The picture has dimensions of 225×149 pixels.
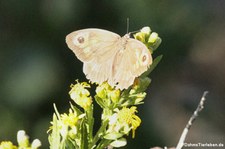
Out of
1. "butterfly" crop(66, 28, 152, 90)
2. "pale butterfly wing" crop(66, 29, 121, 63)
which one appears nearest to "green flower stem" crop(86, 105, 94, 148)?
"butterfly" crop(66, 28, 152, 90)

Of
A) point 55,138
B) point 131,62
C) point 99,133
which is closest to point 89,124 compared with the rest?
point 99,133

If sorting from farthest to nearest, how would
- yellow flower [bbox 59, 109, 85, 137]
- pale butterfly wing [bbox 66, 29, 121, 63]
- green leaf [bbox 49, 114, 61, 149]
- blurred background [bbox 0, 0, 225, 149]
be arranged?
blurred background [bbox 0, 0, 225, 149]
pale butterfly wing [bbox 66, 29, 121, 63]
yellow flower [bbox 59, 109, 85, 137]
green leaf [bbox 49, 114, 61, 149]

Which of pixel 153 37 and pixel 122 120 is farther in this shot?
pixel 153 37

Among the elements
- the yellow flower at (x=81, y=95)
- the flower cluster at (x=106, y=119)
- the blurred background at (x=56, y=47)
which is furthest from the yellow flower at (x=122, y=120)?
the blurred background at (x=56, y=47)

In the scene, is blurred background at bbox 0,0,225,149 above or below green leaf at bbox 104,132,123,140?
above

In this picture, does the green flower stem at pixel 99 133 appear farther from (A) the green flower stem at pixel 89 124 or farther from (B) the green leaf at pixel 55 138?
(B) the green leaf at pixel 55 138

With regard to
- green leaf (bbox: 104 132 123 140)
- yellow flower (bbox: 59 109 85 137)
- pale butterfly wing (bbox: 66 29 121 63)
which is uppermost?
pale butterfly wing (bbox: 66 29 121 63)

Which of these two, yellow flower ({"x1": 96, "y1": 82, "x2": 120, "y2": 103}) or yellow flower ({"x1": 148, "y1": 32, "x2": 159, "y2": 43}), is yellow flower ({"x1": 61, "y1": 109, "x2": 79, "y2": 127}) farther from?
yellow flower ({"x1": 148, "y1": 32, "x2": 159, "y2": 43})

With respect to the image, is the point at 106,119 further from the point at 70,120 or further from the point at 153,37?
the point at 153,37

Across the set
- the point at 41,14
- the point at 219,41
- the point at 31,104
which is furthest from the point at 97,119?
the point at 219,41

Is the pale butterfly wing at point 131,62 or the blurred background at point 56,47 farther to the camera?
the blurred background at point 56,47
